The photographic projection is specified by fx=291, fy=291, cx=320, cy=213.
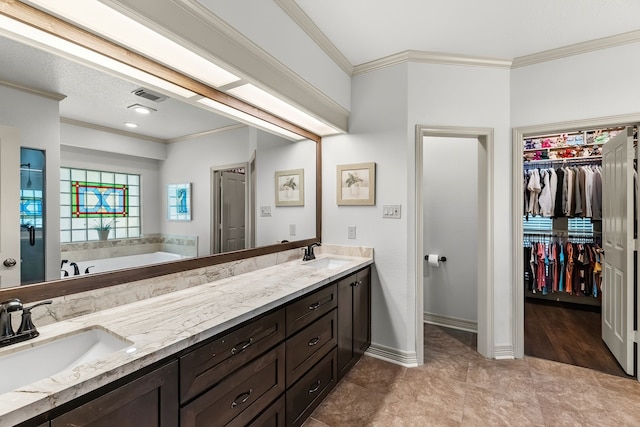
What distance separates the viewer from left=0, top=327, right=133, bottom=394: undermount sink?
912 mm

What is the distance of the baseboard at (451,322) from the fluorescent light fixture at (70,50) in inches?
137

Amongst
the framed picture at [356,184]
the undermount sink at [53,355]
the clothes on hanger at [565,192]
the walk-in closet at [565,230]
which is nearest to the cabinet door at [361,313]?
the framed picture at [356,184]

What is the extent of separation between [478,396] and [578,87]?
2.63 m

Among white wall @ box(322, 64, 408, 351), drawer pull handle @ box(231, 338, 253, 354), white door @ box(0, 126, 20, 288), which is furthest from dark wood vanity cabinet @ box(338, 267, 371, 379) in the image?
white door @ box(0, 126, 20, 288)

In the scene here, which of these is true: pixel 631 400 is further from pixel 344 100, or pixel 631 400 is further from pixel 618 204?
pixel 344 100

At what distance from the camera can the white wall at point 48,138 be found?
108 centimetres

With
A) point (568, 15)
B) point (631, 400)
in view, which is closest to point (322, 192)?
point (568, 15)

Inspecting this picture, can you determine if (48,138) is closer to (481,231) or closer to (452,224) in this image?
(481,231)

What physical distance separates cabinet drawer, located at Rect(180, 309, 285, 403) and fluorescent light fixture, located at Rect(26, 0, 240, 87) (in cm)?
131

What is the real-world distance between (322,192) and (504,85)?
1.93m

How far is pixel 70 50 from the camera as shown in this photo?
1198mm

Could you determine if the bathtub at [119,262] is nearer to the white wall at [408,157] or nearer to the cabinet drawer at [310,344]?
the cabinet drawer at [310,344]

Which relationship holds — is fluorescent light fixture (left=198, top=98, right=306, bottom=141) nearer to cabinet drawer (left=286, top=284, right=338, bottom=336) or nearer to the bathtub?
the bathtub

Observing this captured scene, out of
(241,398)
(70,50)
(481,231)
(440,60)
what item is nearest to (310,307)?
(241,398)
